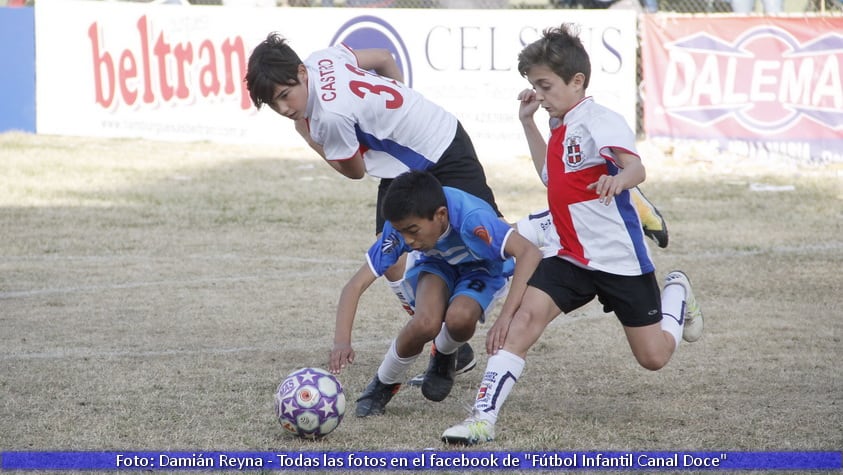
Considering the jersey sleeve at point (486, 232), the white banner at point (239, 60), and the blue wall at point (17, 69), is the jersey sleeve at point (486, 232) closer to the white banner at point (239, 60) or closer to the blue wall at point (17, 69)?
the white banner at point (239, 60)

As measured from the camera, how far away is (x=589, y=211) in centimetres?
439

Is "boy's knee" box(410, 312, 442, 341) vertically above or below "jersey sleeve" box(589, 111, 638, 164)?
below

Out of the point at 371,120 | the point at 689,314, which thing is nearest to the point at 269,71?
the point at 371,120

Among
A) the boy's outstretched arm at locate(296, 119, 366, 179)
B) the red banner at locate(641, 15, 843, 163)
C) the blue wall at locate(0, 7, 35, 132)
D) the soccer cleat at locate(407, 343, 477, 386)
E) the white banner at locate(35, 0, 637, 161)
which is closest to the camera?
the boy's outstretched arm at locate(296, 119, 366, 179)

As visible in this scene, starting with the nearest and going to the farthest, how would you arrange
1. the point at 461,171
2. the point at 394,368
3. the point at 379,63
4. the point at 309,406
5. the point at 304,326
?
the point at 309,406, the point at 394,368, the point at 461,171, the point at 379,63, the point at 304,326

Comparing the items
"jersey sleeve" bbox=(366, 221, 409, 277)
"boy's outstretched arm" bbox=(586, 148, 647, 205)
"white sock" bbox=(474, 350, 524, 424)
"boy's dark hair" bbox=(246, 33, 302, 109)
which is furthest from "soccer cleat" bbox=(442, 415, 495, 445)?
"boy's dark hair" bbox=(246, 33, 302, 109)

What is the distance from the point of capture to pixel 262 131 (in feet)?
47.5

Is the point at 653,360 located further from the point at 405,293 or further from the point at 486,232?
the point at 405,293

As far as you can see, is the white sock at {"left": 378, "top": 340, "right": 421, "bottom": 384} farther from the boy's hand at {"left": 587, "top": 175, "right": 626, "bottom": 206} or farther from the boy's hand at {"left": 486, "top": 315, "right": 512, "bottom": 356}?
the boy's hand at {"left": 587, "top": 175, "right": 626, "bottom": 206}

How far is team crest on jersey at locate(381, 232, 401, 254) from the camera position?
452cm

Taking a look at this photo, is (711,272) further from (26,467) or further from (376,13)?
(376,13)

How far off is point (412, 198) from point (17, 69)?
38.7 feet

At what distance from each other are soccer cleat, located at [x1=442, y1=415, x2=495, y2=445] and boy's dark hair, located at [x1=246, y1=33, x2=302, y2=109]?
1624 millimetres

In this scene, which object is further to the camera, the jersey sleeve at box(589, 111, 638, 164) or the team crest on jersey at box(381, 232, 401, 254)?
the team crest on jersey at box(381, 232, 401, 254)
